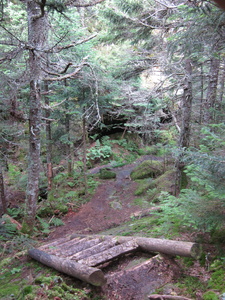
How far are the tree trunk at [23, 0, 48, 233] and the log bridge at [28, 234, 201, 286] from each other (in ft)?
8.23

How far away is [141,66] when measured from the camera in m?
8.98

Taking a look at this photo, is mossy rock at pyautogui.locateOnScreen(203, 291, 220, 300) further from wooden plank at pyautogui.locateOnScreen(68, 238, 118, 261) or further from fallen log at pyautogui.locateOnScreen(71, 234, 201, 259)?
wooden plank at pyautogui.locateOnScreen(68, 238, 118, 261)

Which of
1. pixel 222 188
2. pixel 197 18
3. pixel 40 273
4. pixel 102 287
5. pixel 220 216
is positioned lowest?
pixel 40 273

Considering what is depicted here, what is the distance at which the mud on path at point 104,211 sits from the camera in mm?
9234

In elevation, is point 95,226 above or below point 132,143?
below

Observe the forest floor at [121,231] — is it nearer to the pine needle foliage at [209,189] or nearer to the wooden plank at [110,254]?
the wooden plank at [110,254]

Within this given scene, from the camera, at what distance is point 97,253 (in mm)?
4652

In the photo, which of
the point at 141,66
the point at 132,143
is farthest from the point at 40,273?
the point at 132,143

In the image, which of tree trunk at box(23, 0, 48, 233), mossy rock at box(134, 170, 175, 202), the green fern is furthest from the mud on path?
tree trunk at box(23, 0, 48, 233)

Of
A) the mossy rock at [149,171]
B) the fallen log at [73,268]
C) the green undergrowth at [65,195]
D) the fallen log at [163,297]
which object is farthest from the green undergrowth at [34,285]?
the mossy rock at [149,171]

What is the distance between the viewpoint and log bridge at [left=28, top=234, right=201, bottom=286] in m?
3.79

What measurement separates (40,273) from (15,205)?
7034 millimetres

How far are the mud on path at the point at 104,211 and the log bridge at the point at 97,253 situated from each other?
3.68 m

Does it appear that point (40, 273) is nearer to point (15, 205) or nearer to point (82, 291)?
point (82, 291)
